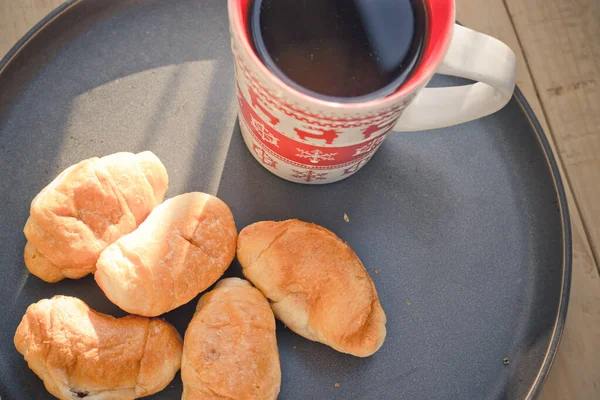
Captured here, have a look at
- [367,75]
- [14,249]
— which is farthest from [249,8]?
[14,249]

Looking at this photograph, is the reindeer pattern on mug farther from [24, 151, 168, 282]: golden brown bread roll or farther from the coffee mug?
[24, 151, 168, 282]: golden brown bread roll

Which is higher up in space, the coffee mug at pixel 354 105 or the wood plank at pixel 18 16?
the coffee mug at pixel 354 105

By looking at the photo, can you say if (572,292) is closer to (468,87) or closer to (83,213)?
(468,87)

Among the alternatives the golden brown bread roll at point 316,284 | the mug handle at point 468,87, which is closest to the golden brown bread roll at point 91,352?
the golden brown bread roll at point 316,284

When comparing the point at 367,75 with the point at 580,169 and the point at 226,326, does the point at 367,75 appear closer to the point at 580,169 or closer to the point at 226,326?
the point at 226,326

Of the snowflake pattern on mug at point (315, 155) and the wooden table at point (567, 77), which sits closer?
the snowflake pattern on mug at point (315, 155)

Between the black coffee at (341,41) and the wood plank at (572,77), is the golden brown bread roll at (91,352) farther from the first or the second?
the wood plank at (572,77)

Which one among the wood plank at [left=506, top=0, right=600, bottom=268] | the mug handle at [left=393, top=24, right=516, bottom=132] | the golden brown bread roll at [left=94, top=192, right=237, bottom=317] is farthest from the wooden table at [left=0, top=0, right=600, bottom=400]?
the golden brown bread roll at [left=94, top=192, right=237, bottom=317]
